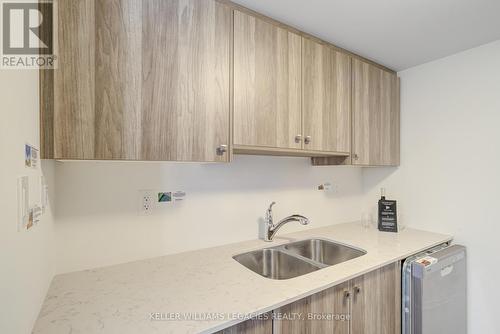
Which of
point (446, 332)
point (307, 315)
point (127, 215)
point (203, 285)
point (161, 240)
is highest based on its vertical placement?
point (127, 215)

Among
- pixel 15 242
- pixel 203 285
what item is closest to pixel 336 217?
pixel 203 285

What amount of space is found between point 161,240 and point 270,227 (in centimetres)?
70

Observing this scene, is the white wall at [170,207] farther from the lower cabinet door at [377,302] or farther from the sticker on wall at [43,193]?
→ the lower cabinet door at [377,302]

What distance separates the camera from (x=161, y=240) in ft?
4.45

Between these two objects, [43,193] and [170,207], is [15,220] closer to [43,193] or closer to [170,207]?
[43,193]

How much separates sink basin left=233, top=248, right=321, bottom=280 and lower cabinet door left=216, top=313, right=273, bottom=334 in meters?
0.52

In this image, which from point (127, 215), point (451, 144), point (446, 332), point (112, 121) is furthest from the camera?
point (451, 144)

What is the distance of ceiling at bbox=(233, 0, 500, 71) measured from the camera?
1255 mm

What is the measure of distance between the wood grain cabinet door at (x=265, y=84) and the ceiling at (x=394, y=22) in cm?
12

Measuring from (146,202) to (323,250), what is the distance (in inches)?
48.5

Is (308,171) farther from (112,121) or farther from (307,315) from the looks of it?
(112,121)

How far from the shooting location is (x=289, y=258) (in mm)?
1506

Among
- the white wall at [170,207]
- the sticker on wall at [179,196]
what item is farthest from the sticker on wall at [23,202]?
the sticker on wall at [179,196]
